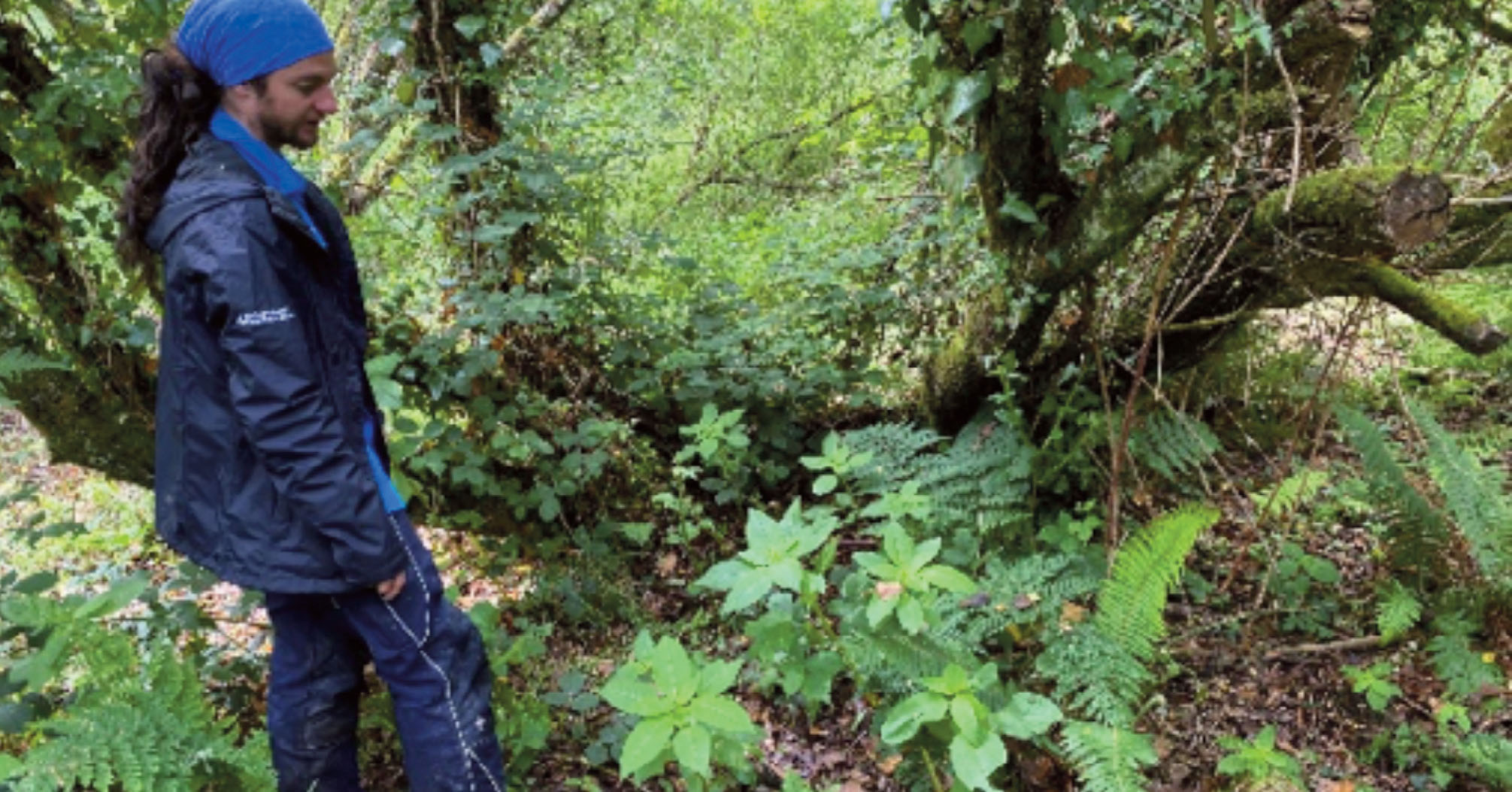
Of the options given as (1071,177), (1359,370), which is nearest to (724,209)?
(1071,177)

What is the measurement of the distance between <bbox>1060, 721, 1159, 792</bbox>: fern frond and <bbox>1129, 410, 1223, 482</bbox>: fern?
1.48 meters

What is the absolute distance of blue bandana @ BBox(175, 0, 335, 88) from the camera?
2.24 m

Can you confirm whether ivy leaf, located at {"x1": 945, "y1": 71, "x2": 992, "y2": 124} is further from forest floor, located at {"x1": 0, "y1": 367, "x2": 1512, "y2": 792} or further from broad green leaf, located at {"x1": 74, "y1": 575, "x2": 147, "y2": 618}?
broad green leaf, located at {"x1": 74, "y1": 575, "x2": 147, "y2": 618}

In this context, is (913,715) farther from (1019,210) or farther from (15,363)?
(15,363)

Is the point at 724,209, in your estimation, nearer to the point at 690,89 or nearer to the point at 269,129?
the point at 690,89

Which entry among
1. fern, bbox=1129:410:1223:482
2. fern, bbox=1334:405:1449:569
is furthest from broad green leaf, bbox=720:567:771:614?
fern, bbox=1334:405:1449:569

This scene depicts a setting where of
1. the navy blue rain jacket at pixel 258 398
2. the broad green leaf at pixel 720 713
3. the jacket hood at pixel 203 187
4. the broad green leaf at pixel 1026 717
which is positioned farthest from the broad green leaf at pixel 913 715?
the jacket hood at pixel 203 187

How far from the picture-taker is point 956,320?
14.8ft

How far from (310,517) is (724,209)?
507 centimetres

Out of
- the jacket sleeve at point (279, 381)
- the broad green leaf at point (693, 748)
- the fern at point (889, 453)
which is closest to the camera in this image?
the broad green leaf at point (693, 748)

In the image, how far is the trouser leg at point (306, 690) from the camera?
260 centimetres

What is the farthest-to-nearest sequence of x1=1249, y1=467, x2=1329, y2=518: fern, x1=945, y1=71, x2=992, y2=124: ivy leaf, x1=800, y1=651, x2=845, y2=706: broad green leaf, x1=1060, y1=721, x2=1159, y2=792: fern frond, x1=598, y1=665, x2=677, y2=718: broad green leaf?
x1=1249, y1=467, x2=1329, y2=518: fern < x1=945, y1=71, x2=992, y2=124: ivy leaf < x1=800, y1=651, x2=845, y2=706: broad green leaf < x1=1060, y1=721, x2=1159, y2=792: fern frond < x1=598, y1=665, x2=677, y2=718: broad green leaf

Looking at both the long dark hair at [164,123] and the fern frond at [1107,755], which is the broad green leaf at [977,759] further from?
the long dark hair at [164,123]

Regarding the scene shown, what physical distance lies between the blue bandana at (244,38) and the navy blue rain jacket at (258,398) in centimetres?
18
